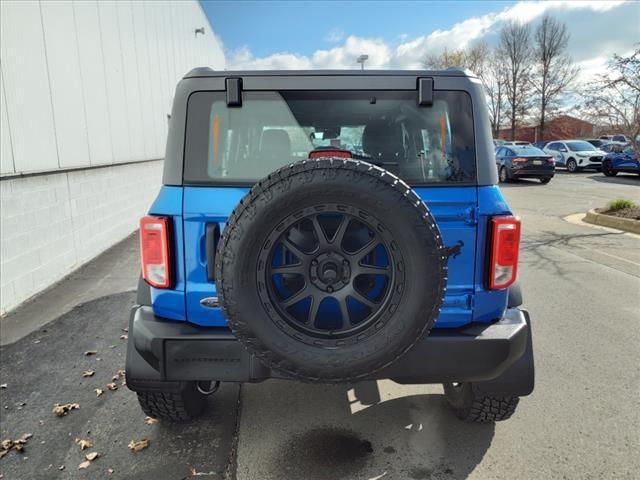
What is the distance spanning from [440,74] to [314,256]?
116cm

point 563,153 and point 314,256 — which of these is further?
point 563,153

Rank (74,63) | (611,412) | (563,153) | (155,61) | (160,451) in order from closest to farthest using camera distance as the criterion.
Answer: (160,451) < (611,412) < (74,63) < (155,61) < (563,153)

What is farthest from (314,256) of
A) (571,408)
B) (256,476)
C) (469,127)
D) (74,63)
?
(74,63)

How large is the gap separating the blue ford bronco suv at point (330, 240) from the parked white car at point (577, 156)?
25.1 meters

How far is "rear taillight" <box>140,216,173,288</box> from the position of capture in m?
2.39

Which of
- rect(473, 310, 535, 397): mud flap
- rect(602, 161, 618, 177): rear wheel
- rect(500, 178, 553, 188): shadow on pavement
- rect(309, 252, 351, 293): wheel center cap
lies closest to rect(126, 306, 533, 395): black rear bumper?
rect(473, 310, 535, 397): mud flap

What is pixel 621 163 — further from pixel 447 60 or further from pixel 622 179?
pixel 447 60

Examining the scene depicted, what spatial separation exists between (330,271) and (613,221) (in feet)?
32.7

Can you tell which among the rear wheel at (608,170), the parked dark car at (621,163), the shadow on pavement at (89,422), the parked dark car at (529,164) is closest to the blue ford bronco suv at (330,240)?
the shadow on pavement at (89,422)

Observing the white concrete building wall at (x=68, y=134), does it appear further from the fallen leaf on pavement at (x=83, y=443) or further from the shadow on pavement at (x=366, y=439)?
the shadow on pavement at (x=366, y=439)

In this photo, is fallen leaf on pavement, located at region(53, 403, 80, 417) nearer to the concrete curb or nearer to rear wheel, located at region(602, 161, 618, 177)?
the concrete curb

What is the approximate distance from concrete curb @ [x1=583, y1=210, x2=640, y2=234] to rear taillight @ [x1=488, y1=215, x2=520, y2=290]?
8530 millimetres

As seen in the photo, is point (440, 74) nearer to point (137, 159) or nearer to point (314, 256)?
point (314, 256)

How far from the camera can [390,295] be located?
2.17 m
